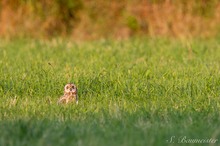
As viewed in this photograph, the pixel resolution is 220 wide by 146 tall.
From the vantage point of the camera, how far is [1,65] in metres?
10.5

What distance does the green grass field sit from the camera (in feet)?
19.2

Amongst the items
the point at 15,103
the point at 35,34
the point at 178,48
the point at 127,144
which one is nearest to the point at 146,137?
the point at 127,144

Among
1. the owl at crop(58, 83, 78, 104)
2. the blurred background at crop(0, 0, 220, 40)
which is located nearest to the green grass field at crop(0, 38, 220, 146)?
the owl at crop(58, 83, 78, 104)

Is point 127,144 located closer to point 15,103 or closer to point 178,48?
point 15,103

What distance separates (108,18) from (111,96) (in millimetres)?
10477

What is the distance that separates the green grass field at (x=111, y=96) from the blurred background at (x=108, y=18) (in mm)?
4079

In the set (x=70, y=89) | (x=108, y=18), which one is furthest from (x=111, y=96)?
(x=108, y=18)

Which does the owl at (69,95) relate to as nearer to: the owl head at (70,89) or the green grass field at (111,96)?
the owl head at (70,89)

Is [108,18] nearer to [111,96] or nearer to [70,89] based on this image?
[111,96]

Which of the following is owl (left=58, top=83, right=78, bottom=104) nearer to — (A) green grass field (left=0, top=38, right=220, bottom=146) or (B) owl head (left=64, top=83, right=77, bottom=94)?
(B) owl head (left=64, top=83, right=77, bottom=94)

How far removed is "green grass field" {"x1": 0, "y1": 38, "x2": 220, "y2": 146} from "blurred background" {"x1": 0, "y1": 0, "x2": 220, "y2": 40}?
13.4 feet

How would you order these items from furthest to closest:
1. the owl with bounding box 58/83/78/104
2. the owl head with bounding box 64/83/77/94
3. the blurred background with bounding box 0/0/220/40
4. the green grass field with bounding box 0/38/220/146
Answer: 1. the blurred background with bounding box 0/0/220/40
2. the owl head with bounding box 64/83/77/94
3. the owl with bounding box 58/83/78/104
4. the green grass field with bounding box 0/38/220/146

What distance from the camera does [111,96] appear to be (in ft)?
26.6

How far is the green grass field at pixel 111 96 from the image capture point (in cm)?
585
